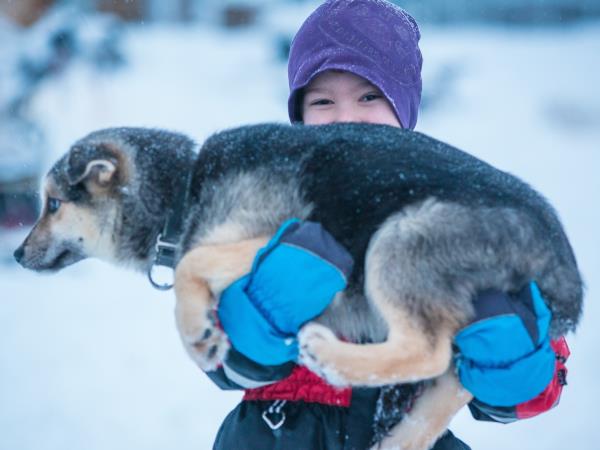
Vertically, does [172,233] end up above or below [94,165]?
below

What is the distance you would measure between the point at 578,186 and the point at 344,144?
963 cm

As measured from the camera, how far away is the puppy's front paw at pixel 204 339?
224 cm

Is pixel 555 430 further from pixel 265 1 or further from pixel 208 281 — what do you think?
pixel 265 1

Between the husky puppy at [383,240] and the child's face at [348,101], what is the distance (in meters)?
0.36

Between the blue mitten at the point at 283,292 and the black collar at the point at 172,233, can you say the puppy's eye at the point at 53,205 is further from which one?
the blue mitten at the point at 283,292

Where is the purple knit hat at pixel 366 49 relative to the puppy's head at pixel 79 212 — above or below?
above

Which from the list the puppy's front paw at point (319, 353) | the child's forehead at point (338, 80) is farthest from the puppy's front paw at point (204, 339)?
the child's forehead at point (338, 80)

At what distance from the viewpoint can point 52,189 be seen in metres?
2.90

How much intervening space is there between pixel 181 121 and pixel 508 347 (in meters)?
12.0

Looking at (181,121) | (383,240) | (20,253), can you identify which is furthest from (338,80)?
(181,121)

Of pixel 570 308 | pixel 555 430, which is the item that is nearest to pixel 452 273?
pixel 570 308

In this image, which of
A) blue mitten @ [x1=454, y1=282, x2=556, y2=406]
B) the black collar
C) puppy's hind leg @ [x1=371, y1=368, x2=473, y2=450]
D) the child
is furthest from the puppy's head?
blue mitten @ [x1=454, y1=282, x2=556, y2=406]

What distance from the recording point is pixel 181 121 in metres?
13.2

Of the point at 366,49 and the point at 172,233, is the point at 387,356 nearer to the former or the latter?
the point at 172,233
